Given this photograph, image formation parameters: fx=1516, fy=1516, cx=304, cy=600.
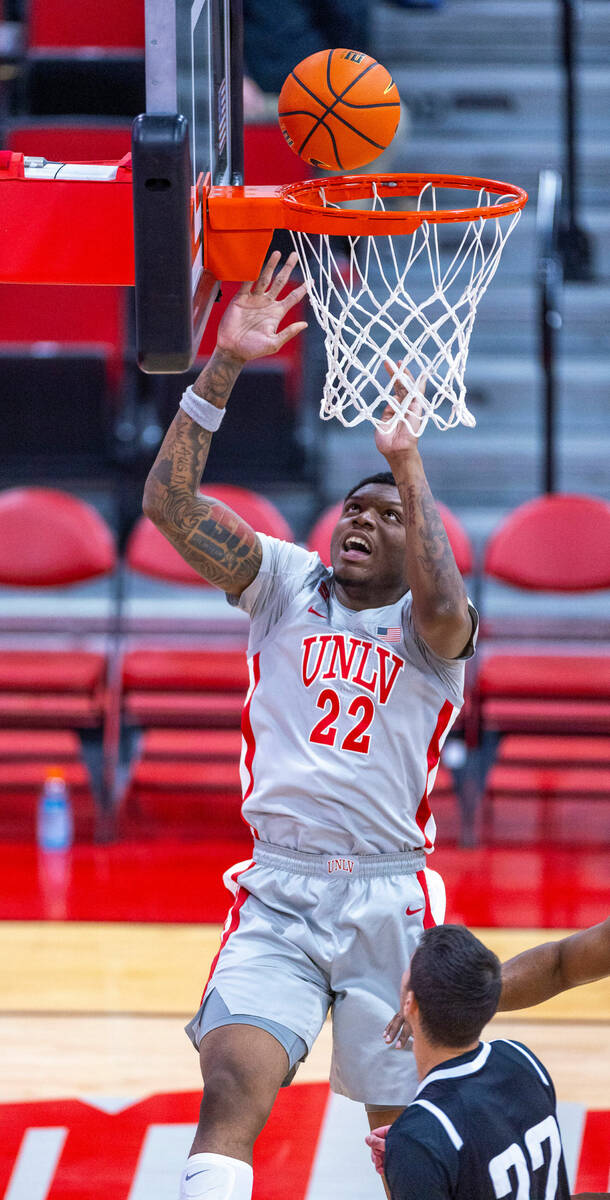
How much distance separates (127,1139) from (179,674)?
2.87 meters

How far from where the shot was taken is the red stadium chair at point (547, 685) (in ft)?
22.4

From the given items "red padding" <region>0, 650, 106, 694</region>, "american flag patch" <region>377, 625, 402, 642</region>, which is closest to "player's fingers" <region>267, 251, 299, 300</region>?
"american flag patch" <region>377, 625, 402, 642</region>

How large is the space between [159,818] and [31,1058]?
7.65 ft

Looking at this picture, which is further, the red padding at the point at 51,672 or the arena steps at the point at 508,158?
the arena steps at the point at 508,158

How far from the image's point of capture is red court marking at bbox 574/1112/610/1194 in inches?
164

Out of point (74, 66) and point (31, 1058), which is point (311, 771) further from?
point (74, 66)

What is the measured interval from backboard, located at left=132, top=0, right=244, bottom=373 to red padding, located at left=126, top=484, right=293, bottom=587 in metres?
3.36

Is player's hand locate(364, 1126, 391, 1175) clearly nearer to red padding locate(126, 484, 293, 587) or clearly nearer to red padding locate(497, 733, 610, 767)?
red padding locate(497, 733, 610, 767)

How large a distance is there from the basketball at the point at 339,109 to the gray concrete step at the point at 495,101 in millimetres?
6478

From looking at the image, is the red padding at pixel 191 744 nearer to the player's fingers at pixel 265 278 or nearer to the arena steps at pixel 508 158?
the player's fingers at pixel 265 278

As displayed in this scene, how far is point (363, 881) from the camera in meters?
3.77

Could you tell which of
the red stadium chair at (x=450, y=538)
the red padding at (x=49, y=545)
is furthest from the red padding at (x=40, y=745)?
the red stadium chair at (x=450, y=538)

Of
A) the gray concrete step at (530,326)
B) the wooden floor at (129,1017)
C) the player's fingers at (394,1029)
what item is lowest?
the wooden floor at (129,1017)

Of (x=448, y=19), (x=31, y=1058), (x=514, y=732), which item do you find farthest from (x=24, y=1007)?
(x=448, y=19)
